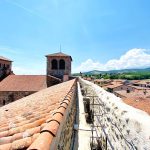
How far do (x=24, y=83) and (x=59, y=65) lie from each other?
17.6ft

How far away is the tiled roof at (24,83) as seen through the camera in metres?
27.7

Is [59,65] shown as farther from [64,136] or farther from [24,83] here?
[64,136]

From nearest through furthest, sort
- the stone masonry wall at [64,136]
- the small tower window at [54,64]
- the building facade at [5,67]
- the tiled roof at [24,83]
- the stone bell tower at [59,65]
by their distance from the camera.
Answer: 1. the stone masonry wall at [64,136]
2. the tiled roof at [24,83]
3. the stone bell tower at [59,65]
4. the small tower window at [54,64]
5. the building facade at [5,67]

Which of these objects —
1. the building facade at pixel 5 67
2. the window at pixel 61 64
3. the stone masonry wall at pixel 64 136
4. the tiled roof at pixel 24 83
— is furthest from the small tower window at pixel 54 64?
the stone masonry wall at pixel 64 136

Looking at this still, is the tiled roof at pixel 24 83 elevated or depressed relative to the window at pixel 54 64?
depressed

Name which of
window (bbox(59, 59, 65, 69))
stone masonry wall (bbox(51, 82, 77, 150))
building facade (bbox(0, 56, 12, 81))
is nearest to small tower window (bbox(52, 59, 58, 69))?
window (bbox(59, 59, 65, 69))

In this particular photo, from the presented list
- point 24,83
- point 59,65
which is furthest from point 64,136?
point 59,65

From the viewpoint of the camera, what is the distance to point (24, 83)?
29.0 m

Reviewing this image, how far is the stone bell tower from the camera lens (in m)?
30.6

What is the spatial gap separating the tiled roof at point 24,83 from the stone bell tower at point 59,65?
1561 millimetres

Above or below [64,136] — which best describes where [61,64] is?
above

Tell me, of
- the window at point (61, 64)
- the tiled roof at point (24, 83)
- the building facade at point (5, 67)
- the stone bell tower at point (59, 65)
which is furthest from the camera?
the building facade at point (5, 67)

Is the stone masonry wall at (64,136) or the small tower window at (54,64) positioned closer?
the stone masonry wall at (64,136)

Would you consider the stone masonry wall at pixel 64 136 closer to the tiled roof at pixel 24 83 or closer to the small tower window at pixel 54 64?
the tiled roof at pixel 24 83
